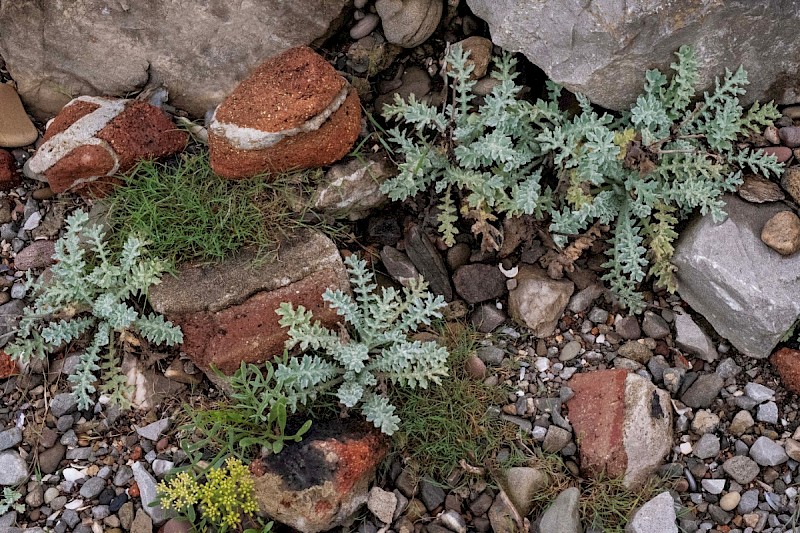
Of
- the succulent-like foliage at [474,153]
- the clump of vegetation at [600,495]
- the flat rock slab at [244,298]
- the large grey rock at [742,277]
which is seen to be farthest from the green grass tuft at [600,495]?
the flat rock slab at [244,298]

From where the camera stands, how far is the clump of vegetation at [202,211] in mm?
3740

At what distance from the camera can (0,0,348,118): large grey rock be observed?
389cm

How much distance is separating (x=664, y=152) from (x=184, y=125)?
240cm

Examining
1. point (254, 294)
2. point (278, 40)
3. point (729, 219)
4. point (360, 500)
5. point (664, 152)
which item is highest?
point (278, 40)

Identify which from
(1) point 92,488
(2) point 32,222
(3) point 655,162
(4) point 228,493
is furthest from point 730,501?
(2) point 32,222

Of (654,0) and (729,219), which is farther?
(729,219)

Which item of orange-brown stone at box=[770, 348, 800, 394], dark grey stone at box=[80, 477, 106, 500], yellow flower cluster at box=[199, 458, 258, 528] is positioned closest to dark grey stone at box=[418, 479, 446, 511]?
yellow flower cluster at box=[199, 458, 258, 528]

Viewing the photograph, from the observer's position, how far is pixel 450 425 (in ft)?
11.8

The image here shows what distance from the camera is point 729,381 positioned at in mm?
3721

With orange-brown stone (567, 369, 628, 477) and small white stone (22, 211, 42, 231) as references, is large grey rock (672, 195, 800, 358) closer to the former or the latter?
orange-brown stone (567, 369, 628, 477)

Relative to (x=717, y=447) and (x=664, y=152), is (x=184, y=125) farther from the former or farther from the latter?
(x=717, y=447)

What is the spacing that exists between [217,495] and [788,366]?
269 centimetres

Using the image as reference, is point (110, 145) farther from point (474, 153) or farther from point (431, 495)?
point (431, 495)

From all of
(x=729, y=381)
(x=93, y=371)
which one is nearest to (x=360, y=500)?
(x=93, y=371)
